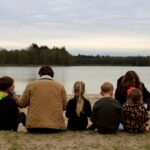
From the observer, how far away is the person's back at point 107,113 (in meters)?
8.12

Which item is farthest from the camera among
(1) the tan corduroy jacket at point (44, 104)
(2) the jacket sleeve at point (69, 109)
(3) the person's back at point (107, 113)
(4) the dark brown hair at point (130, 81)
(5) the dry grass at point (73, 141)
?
(4) the dark brown hair at point (130, 81)

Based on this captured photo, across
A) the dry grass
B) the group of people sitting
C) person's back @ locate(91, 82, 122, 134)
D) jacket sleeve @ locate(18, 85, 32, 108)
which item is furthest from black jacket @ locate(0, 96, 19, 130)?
person's back @ locate(91, 82, 122, 134)

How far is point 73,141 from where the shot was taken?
7.44 metres

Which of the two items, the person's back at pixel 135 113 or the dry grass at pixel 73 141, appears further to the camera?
the person's back at pixel 135 113

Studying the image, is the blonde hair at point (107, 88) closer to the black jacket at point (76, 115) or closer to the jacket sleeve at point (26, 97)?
the black jacket at point (76, 115)

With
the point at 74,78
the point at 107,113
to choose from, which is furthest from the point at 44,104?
the point at 74,78

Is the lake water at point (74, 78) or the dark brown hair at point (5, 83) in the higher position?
the dark brown hair at point (5, 83)

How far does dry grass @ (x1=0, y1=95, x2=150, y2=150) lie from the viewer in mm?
7066

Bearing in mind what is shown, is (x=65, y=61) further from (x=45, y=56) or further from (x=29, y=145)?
(x=29, y=145)

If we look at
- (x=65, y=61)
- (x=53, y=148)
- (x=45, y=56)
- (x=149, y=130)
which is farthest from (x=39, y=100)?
(x=65, y=61)

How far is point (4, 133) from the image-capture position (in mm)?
7906

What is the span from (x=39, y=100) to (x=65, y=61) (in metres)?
104

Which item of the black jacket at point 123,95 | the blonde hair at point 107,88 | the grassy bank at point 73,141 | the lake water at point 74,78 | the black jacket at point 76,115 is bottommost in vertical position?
the lake water at point 74,78

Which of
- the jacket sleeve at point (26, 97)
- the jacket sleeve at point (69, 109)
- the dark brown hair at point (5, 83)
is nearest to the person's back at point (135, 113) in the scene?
the jacket sleeve at point (69, 109)
